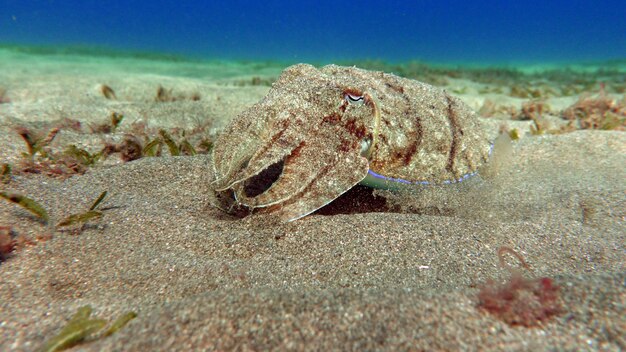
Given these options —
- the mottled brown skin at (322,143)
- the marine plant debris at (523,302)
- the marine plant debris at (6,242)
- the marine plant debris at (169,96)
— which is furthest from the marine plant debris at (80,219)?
the marine plant debris at (169,96)

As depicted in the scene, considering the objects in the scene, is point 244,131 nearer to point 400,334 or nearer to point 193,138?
point 400,334

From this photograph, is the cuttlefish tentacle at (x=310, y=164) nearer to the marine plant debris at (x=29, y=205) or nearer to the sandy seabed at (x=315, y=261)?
the sandy seabed at (x=315, y=261)

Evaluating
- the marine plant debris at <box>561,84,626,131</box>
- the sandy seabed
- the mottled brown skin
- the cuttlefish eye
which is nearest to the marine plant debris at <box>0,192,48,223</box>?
the sandy seabed

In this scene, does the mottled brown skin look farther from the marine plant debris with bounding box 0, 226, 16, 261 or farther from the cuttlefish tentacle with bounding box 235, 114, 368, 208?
the marine plant debris with bounding box 0, 226, 16, 261

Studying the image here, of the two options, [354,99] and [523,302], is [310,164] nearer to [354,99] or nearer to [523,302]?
[354,99]

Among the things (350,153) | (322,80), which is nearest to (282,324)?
(350,153)

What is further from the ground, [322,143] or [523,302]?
[322,143]

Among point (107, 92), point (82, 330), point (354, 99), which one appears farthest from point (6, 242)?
point (107, 92)
